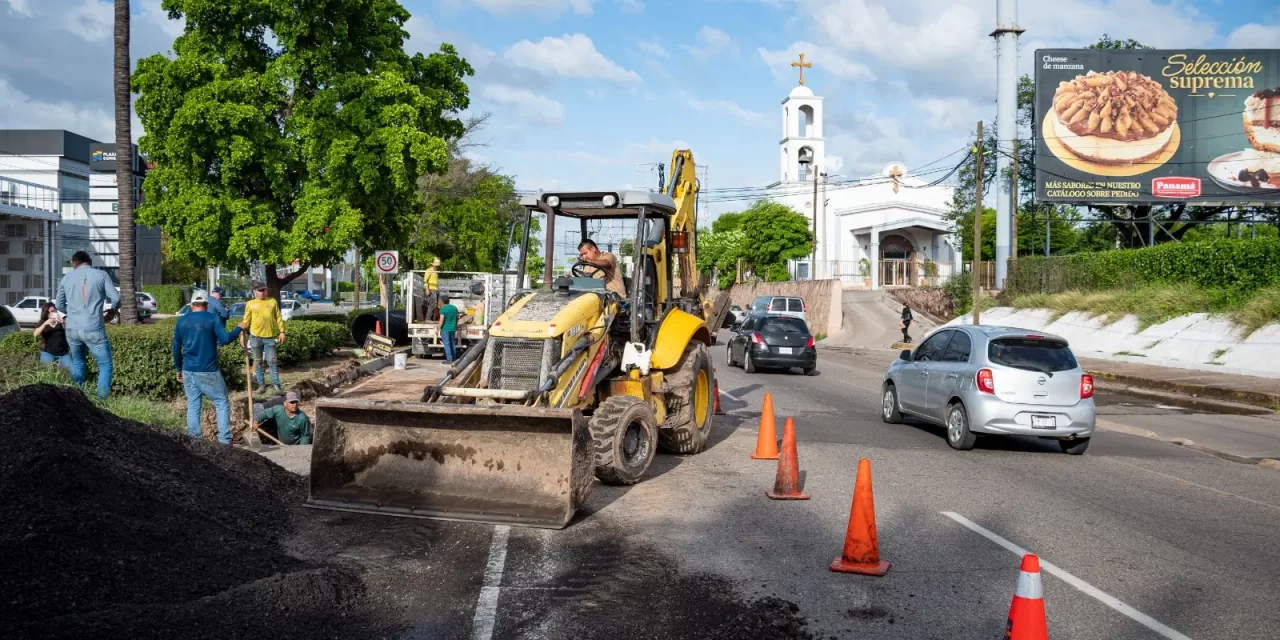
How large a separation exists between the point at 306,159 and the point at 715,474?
55.4 feet

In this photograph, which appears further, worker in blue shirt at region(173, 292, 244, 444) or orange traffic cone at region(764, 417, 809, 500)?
worker in blue shirt at region(173, 292, 244, 444)

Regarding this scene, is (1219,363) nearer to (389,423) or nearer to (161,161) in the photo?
(389,423)

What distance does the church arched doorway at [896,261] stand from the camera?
65.9 m

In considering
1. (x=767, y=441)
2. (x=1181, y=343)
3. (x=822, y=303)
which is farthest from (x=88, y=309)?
(x=822, y=303)

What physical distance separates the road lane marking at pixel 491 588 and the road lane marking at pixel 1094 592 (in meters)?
3.73

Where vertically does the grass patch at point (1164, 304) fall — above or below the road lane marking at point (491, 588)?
above

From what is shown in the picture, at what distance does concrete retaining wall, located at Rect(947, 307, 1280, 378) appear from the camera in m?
24.7

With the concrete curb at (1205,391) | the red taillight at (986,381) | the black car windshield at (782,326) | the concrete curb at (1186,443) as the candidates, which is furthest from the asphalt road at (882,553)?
the black car windshield at (782,326)

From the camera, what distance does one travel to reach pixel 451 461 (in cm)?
838

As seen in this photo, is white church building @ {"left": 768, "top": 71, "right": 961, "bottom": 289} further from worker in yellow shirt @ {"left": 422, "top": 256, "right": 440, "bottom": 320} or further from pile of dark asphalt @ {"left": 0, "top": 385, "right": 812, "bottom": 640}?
pile of dark asphalt @ {"left": 0, "top": 385, "right": 812, "bottom": 640}

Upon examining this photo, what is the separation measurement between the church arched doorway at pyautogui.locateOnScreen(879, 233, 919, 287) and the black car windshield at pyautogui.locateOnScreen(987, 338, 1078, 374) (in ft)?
176

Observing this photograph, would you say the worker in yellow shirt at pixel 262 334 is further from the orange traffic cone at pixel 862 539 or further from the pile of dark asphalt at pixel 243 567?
the orange traffic cone at pixel 862 539

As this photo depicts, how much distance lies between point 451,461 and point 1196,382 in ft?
A: 65.3

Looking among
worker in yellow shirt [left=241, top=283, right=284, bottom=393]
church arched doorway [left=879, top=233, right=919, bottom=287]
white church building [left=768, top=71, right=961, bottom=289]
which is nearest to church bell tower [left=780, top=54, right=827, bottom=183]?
white church building [left=768, top=71, right=961, bottom=289]
